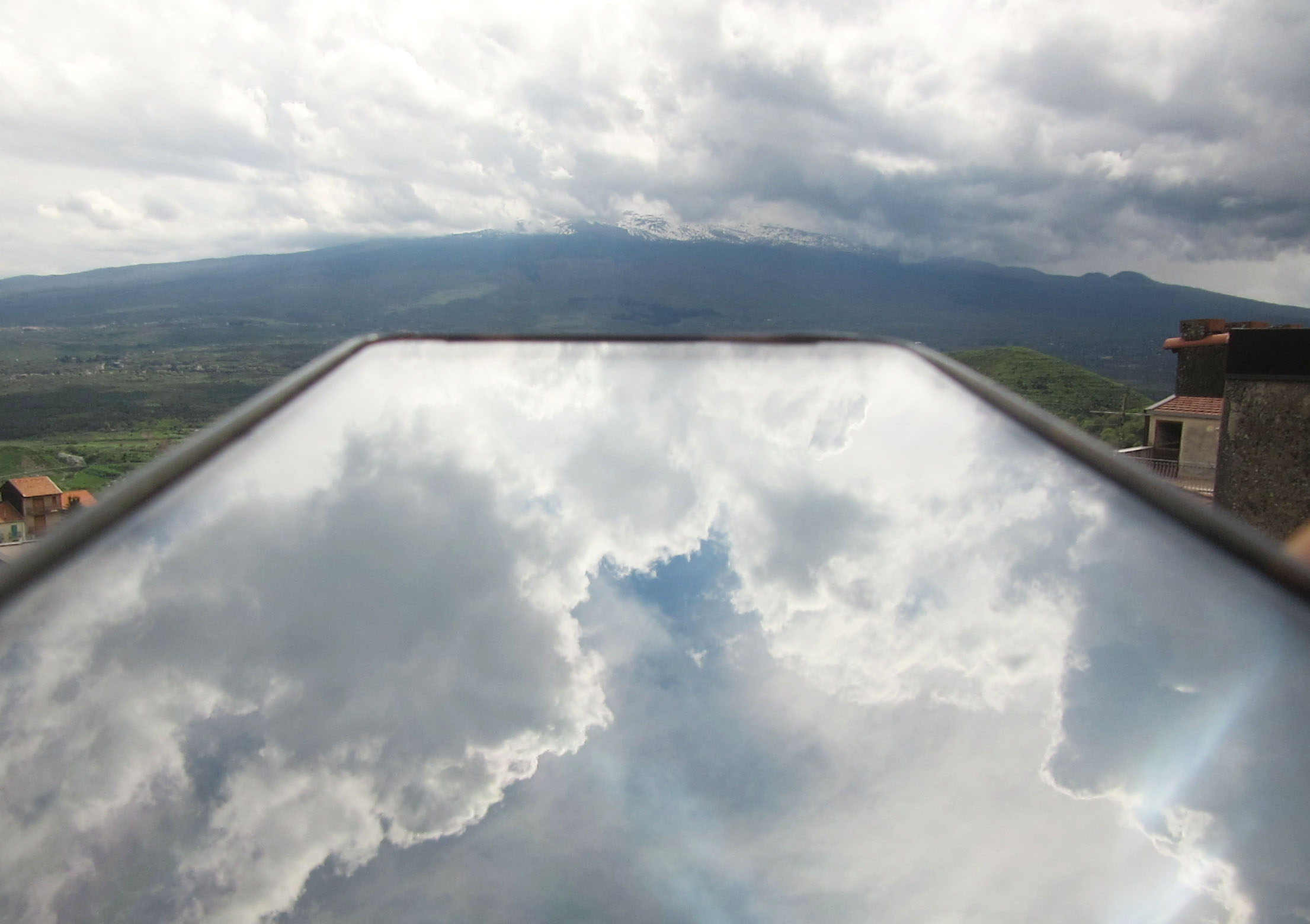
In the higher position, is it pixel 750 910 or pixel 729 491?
pixel 729 491

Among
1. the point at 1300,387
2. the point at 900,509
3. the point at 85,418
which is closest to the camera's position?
the point at 900,509

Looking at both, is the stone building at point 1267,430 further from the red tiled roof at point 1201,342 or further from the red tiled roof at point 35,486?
the red tiled roof at point 35,486

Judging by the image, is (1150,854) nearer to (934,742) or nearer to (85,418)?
(934,742)

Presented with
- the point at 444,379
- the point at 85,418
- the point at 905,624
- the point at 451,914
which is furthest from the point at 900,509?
the point at 85,418

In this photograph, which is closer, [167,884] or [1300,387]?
[167,884]

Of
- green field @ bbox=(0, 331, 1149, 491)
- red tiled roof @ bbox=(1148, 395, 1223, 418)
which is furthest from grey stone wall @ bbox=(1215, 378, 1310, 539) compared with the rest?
red tiled roof @ bbox=(1148, 395, 1223, 418)

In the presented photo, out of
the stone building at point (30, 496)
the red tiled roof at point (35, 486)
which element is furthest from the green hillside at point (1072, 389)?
the red tiled roof at point (35, 486)
